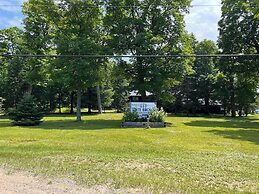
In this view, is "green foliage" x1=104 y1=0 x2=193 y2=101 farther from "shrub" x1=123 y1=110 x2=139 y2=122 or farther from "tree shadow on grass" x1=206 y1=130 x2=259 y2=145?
"tree shadow on grass" x1=206 y1=130 x2=259 y2=145

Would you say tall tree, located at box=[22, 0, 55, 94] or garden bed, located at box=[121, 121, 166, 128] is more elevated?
tall tree, located at box=[22, 0, 55, 94]

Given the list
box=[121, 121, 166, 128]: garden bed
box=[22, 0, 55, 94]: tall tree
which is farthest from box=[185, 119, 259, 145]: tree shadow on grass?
box=[22, 0, 55, 94]: tall tree

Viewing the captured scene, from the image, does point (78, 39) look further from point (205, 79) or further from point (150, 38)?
point (205, 79)

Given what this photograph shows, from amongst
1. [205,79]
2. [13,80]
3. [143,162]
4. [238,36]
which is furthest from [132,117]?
[205,79]

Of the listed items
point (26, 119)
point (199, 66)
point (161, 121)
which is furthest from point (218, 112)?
point (26, 119)

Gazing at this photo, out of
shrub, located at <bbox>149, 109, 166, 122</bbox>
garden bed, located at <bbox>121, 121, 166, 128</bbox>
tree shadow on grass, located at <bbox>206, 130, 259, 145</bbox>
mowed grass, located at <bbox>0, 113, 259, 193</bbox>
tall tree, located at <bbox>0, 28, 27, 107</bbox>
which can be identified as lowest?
mowed grass, located at <bbox>0, 113, 259, 193</bbox>

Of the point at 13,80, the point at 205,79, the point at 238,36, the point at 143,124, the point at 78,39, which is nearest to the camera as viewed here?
the point at 143,124

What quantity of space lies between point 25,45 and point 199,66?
73.4ft

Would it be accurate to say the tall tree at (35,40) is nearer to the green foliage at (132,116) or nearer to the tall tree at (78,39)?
the tall tree at (78,39)

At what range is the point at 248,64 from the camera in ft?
89.1

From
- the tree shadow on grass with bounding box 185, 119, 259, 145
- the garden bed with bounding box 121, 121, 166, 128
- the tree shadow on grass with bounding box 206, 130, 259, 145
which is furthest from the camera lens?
the garden bed with bounding box 121, 121, 166, 128

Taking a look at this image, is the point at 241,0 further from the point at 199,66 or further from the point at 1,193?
the point at 1,193

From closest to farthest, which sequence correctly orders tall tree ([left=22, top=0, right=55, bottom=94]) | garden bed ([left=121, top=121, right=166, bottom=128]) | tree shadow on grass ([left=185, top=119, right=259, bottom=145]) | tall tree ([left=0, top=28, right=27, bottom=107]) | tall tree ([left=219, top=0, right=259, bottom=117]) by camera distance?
tree shadow on grass ([left=185, top=119, right=259, bottom=145])
garden bed ([left=121, top=121, right=166, bottom=128])
tall tree ([left=219, top=0, right=259, bottom=117])
tall tree ([left=22, top=0, right=55, bottom=94])
tall tree ([left=0, top=28, right=27, bottom=107])

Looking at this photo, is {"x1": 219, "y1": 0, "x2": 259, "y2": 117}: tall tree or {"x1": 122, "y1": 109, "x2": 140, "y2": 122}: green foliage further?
{"x1": 219, "y1": 0, "x2": 259, "y2": 117}: tall tree
